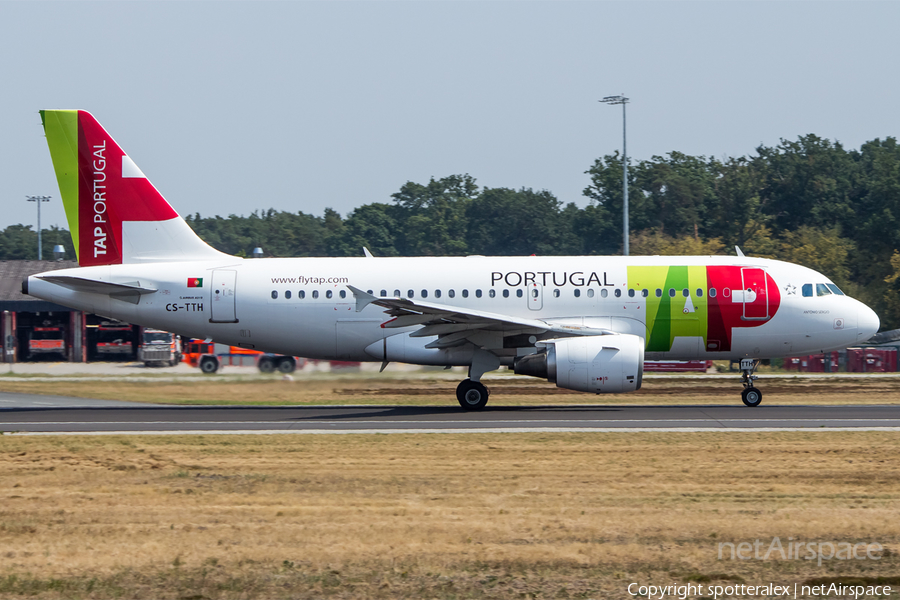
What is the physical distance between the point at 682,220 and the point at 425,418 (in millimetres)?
62224

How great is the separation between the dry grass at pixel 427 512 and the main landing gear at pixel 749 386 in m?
Result: 5.64

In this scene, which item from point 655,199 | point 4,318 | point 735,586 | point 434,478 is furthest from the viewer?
point 655,199

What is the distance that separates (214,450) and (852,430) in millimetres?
11922

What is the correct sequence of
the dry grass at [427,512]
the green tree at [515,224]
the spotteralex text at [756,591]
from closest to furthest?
the spotteralex text at [756,591] < the dry grass at [427,512] < the green tree at [515,224]

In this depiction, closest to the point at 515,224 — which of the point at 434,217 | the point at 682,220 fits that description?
the point at 434,217

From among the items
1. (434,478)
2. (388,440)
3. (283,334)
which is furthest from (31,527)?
(283,334)

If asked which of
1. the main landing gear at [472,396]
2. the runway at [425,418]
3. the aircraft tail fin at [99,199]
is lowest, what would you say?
the runway at [425,418]

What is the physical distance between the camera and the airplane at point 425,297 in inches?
904

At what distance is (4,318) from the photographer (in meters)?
53.8

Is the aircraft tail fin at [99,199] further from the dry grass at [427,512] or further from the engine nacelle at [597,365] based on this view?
the engine nacelle at [597,365]

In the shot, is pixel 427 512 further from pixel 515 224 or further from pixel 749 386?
pixel 515 224

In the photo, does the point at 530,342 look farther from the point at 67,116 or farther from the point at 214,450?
the point at 67,116

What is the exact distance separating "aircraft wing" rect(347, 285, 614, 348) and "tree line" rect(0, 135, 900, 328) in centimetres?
3741

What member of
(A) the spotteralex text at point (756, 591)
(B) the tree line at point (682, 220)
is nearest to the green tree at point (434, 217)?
(B) the tree line at point (682, 220)
